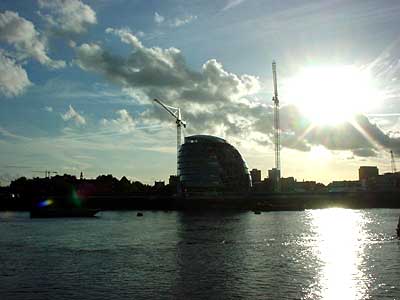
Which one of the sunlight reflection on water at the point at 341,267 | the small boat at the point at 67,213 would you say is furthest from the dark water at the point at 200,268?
the small boat at the point at 67,213

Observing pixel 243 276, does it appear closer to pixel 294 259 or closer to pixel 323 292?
pixel 323 292

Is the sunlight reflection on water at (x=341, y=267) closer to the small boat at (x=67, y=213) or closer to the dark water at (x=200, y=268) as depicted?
the dark water at (x=200, y=268)

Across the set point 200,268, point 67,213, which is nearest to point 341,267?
point 200,268

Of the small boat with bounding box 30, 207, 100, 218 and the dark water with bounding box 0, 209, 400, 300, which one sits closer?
the dark water with bounding box 0, 209, 400, 300

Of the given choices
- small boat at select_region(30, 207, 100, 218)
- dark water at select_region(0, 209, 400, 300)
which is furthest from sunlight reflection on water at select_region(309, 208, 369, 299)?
small boat at select_region(30, 207, 100, 218)

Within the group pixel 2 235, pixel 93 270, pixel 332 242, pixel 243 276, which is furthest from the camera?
pixel 2 235

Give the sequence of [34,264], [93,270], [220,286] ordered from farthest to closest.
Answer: [34,264]
[93,270]
[220,286]

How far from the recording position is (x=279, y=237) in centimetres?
8119

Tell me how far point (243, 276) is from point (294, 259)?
1243 cm

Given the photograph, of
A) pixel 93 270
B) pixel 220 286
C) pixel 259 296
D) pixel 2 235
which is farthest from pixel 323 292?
pixel 2 235

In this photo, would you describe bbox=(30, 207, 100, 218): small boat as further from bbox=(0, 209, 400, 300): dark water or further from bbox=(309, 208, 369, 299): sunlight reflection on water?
bbox=(309, 208, 369, 299): sunlight reflection on water

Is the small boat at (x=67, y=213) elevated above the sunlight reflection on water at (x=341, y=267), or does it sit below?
above

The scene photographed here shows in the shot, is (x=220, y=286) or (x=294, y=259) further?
(x=294, y=259)

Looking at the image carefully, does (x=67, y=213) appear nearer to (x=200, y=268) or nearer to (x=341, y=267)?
(x=200, y=268)
